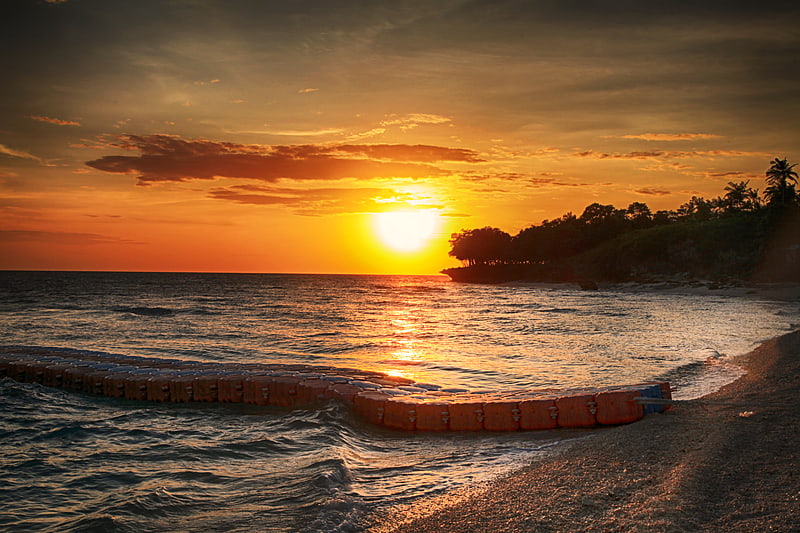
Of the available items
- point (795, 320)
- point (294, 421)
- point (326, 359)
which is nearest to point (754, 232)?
point (795, 320)

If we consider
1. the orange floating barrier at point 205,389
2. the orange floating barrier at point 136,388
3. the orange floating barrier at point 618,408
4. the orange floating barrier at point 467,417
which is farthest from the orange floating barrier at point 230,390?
the orange floating barrier at point 618,408

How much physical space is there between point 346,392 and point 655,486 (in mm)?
8469

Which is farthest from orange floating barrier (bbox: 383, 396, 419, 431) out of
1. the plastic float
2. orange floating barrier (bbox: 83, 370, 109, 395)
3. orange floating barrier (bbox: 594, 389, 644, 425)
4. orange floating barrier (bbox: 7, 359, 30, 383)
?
orange floating barrier (bbox: 7, 359, 30, 383)

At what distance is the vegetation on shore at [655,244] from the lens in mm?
92125

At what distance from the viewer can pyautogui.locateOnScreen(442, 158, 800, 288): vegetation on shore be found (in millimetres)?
92125

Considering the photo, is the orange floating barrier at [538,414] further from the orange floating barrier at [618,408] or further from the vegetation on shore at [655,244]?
the vegetation on shore at [655,244]

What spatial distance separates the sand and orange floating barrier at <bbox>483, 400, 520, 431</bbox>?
1.70 m

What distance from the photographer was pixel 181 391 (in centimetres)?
1562

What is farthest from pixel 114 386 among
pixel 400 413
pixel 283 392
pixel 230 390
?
pixel 400 413

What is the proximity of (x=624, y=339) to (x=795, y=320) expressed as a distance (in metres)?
14.9

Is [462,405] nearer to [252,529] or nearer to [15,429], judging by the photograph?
[252,529]

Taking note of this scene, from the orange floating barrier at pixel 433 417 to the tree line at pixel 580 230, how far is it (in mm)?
124267

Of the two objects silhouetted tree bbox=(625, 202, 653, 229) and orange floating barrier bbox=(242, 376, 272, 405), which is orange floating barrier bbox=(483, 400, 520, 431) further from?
silhouetted tree bbox=(625, 202, 653, 229)

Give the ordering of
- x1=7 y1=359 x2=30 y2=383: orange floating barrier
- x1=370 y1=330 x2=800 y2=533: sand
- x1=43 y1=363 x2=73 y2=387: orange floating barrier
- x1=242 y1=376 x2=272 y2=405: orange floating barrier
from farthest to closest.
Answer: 1. x1=7 y1=359 x2=30 y2=383: orange floating barrier
2. x1=43 y1=363 x2=73 y2=387: orange floating barrier
3. x1=242 y1=376 x2=272 y2=405: orange floating barrier
4. x1=370 y1=330 x2=800 y2=533: sand
